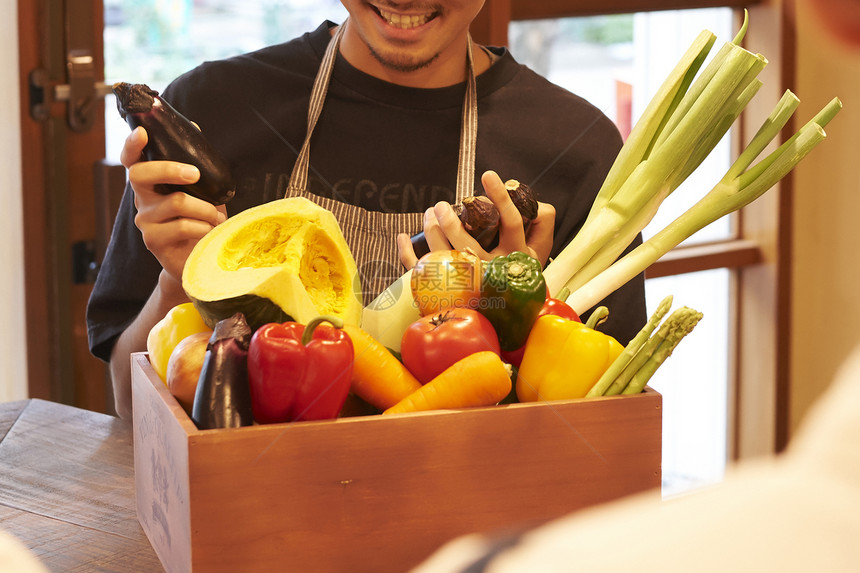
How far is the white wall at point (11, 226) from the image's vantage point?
1.95 meters

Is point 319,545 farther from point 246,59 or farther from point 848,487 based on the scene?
point 246,59

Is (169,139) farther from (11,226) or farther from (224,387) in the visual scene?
(11,226)

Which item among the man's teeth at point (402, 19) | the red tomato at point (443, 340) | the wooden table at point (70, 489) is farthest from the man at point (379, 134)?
the red tomato at point (443, 340)

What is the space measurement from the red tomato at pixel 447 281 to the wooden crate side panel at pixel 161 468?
0.26m

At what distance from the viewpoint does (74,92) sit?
78.6 inches

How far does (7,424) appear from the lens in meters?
1.22

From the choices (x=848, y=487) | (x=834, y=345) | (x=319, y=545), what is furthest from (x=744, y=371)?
(x=848, y=487)

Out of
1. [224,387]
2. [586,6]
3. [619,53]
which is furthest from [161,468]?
[619,53]

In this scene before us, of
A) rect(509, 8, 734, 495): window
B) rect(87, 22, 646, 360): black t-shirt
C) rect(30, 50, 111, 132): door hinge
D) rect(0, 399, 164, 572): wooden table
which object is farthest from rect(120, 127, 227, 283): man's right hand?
rect(509, 8, 734, 495): window

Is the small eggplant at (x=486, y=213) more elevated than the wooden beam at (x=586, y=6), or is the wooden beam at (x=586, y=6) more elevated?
the wooden beam at (x=586, y=6)

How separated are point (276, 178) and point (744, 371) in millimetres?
2069

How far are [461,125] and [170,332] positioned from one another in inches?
32.3

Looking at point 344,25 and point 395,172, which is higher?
point 344,25

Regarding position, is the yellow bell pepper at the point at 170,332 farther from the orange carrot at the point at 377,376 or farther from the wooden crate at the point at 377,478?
the orange carrot at the point at 377,376
